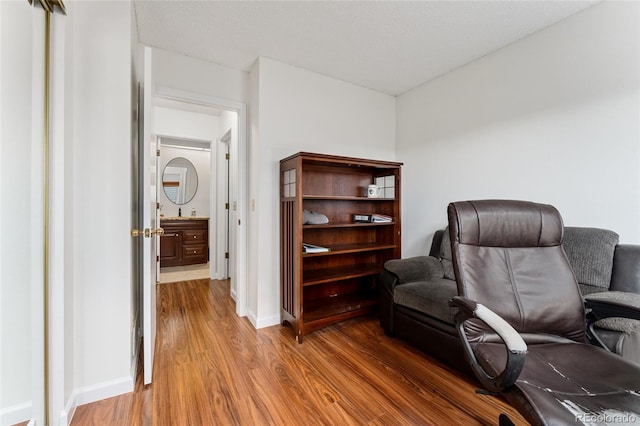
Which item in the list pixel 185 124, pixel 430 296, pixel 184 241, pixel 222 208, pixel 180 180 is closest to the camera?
pixel 430 296

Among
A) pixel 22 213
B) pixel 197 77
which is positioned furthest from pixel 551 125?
pixel 22 213

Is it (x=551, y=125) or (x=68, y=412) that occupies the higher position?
(x=551, y=125)

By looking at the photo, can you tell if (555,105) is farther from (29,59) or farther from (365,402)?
(29,59)

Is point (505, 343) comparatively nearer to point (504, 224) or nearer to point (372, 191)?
point (504, 224)

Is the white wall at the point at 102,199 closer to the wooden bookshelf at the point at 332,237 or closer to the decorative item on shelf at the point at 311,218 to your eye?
the wooden bookshelf at the point at 332,237

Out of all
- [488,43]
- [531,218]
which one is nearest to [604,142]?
[531,218]

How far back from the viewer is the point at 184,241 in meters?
4.70

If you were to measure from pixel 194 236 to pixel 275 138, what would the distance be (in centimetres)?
306

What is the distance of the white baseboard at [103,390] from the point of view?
1.48 metres

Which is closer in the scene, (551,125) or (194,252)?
(551,125)

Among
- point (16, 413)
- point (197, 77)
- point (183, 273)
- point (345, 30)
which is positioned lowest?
point (183, 273)

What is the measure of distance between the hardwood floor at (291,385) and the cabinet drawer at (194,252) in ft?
7.95

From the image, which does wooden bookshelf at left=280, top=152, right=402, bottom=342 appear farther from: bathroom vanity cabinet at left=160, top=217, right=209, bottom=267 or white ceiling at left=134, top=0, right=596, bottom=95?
bathroom vanity cabinet at left=160, top=217, right=209, bottom=267

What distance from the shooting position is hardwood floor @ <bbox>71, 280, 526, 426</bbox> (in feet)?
4.64
